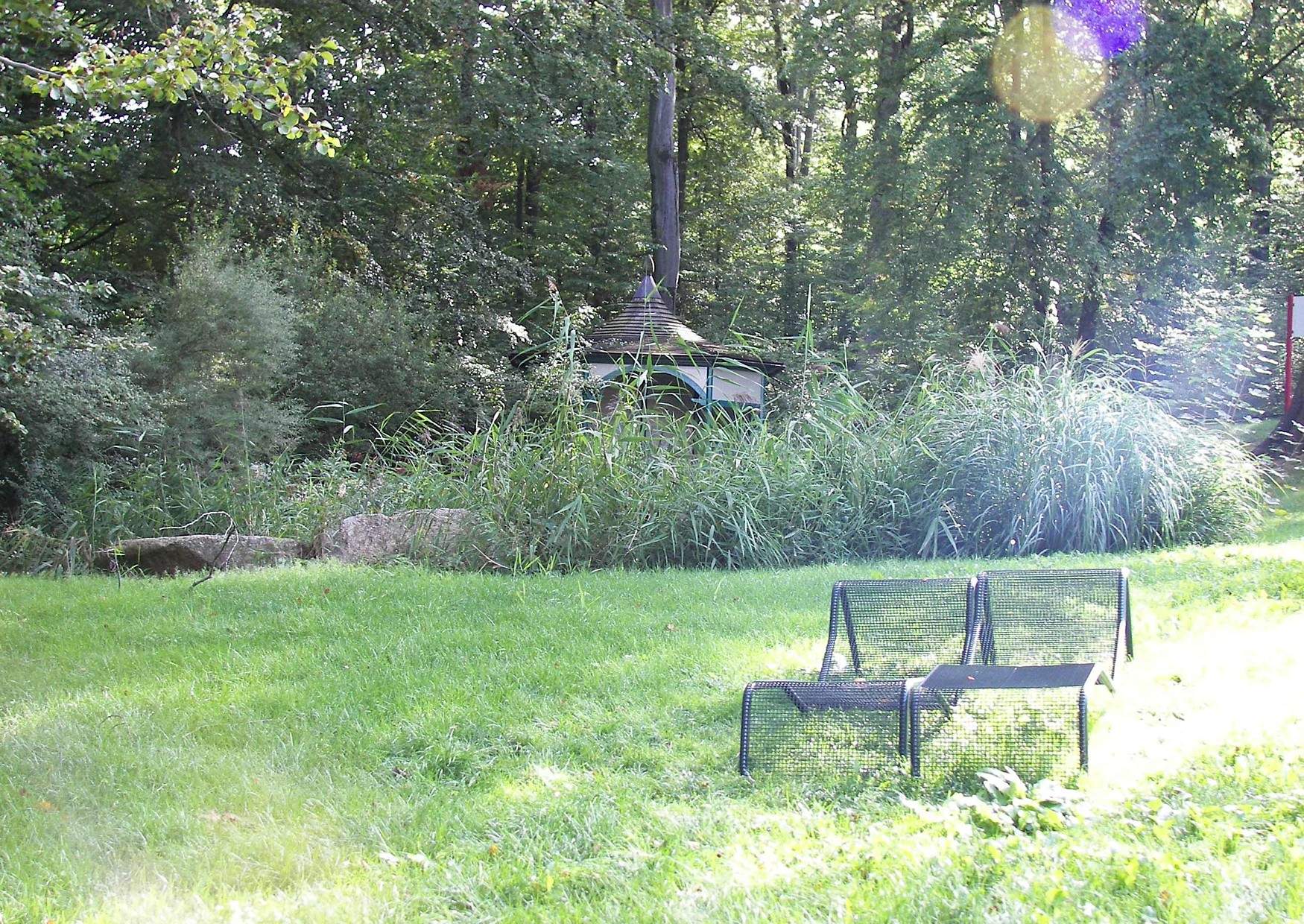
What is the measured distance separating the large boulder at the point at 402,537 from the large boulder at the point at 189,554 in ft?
1.43

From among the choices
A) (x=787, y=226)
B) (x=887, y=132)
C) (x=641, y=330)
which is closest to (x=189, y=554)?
(x=641, y=330)

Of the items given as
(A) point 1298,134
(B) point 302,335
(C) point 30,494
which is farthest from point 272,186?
(A) point 1298,134

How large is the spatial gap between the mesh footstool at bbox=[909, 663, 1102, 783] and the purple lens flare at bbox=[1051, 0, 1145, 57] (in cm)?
1523

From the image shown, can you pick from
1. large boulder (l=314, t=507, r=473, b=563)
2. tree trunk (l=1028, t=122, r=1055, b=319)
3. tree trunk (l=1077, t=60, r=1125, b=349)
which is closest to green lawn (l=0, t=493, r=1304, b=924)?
large boulder (l=314, t=507, r=473, b=563)

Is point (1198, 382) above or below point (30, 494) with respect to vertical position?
above

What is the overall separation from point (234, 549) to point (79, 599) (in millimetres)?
1820

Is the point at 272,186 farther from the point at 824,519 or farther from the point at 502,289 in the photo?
the point at 824,519

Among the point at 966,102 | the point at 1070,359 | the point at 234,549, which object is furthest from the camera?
the point at 966,102

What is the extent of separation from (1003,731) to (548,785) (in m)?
1.43

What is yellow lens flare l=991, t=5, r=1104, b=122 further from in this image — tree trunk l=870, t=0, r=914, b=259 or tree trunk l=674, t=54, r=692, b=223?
tree trunk l=674, t=54, r=692, b=223

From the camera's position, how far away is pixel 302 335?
14227 millimetres

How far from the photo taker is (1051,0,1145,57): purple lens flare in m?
16.2

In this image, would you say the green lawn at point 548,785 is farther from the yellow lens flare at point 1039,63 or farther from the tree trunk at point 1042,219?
the yellow lens flare at point 1039,63

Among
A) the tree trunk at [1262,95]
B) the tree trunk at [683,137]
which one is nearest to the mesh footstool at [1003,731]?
the tree trunk at [1262,95]
